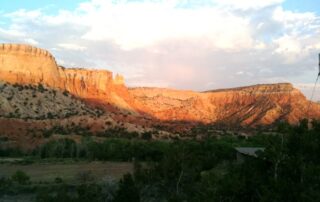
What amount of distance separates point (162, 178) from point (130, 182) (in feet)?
8.23

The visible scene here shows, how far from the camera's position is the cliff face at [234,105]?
121312 millimetres

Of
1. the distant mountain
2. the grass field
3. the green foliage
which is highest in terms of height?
the distant mountain

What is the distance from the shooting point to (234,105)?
5669 inches

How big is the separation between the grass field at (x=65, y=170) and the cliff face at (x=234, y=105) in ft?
219

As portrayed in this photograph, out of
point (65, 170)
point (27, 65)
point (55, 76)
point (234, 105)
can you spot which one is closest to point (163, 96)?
point (234, 105)

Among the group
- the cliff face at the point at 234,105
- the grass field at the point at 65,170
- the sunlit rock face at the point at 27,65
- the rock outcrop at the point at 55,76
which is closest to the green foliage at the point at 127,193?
the grass field at the point at 65,170

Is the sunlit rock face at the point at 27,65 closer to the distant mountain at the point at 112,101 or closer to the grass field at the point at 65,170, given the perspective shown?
the distant mountain at the point at 112,101

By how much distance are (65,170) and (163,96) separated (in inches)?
4661

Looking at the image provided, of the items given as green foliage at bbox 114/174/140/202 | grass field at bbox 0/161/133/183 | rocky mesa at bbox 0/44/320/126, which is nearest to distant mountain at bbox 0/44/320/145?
rocky mesa at bbox 0/44/320/126

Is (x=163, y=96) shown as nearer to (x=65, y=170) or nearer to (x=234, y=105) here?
(x=234, y=105)

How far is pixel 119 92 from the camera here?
149500 millimetres

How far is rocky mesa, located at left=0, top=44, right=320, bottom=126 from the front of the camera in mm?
116500

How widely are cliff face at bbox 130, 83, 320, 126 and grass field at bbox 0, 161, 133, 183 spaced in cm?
6664

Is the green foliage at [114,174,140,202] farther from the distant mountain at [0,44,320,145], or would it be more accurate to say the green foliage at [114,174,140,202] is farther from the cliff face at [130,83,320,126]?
the cliff face at [130,83,320,126]
